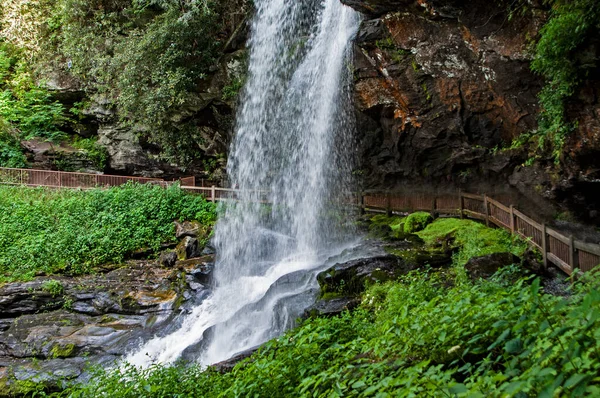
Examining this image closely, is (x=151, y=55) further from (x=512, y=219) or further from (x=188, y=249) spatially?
(x=512, y=219)

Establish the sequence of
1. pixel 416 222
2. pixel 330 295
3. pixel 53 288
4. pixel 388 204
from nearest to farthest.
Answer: pixel 330 295, pixel 53 288, pixel 416 222, pixel 388 204

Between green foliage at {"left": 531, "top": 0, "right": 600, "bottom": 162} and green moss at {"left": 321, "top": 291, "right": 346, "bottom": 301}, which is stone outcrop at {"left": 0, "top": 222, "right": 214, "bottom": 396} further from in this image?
green foliage at {"left": 531, "top": 0, "right": 600, "bottom": 162}

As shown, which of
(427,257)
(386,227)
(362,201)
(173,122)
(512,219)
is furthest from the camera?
(173,122)

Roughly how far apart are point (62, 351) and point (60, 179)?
11.4m

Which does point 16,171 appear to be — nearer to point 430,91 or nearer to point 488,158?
point 430,91

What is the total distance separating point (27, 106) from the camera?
Answer: 23.6 m

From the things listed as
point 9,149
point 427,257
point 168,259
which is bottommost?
point 168,259

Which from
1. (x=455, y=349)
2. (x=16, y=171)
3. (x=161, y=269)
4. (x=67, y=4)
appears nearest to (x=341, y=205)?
(x=161, y=269)

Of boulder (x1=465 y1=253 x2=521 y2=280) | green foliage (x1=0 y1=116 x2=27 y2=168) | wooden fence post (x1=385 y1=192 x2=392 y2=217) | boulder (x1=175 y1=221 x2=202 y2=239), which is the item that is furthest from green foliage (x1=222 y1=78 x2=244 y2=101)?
boulder (x1=465 y1=253 x2=521 y2=280)

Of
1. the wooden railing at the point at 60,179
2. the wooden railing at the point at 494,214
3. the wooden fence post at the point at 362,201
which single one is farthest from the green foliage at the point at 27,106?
the wooden fence post at the point at 362,201

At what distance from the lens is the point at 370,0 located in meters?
12.5

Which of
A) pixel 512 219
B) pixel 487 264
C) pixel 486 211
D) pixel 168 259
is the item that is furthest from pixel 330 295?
pixel 168 259

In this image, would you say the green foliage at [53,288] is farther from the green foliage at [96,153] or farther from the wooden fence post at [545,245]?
the wooden fence post at [545,245]

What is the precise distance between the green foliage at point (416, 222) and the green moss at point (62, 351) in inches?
A: 377
